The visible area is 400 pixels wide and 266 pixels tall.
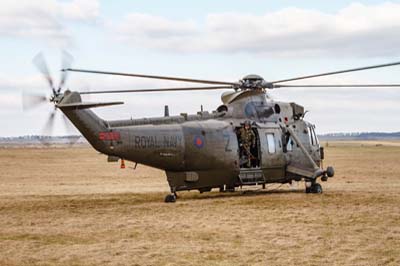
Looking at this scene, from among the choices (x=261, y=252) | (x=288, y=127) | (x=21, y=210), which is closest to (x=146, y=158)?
(x=21, y=210)

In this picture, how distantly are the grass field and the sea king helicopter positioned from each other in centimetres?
92

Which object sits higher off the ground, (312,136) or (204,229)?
(312,136)

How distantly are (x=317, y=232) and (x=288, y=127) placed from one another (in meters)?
12.2

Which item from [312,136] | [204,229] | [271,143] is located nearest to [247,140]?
[271,143]

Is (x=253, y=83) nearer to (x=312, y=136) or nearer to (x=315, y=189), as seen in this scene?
(x=312, y=136)

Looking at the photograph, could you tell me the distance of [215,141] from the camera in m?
25.6

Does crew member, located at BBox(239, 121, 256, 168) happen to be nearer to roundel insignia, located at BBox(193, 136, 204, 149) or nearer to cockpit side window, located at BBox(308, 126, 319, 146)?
roundel insignia, located at BBox(193, 136, 204, 149)

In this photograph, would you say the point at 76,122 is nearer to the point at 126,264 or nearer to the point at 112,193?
A: the point at 112,193

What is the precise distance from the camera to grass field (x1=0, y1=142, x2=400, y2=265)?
43.1 feet

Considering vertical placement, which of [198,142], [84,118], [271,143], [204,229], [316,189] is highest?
[84,118]

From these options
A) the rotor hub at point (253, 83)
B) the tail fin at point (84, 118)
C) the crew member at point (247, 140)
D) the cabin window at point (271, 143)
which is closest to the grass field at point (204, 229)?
the crew member at point (247, 140)

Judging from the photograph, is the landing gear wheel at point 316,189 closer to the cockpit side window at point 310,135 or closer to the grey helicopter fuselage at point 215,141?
the grey helicopter fuselage at point 215,141

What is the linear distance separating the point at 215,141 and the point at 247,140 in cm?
167

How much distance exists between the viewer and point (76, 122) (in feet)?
71.2
